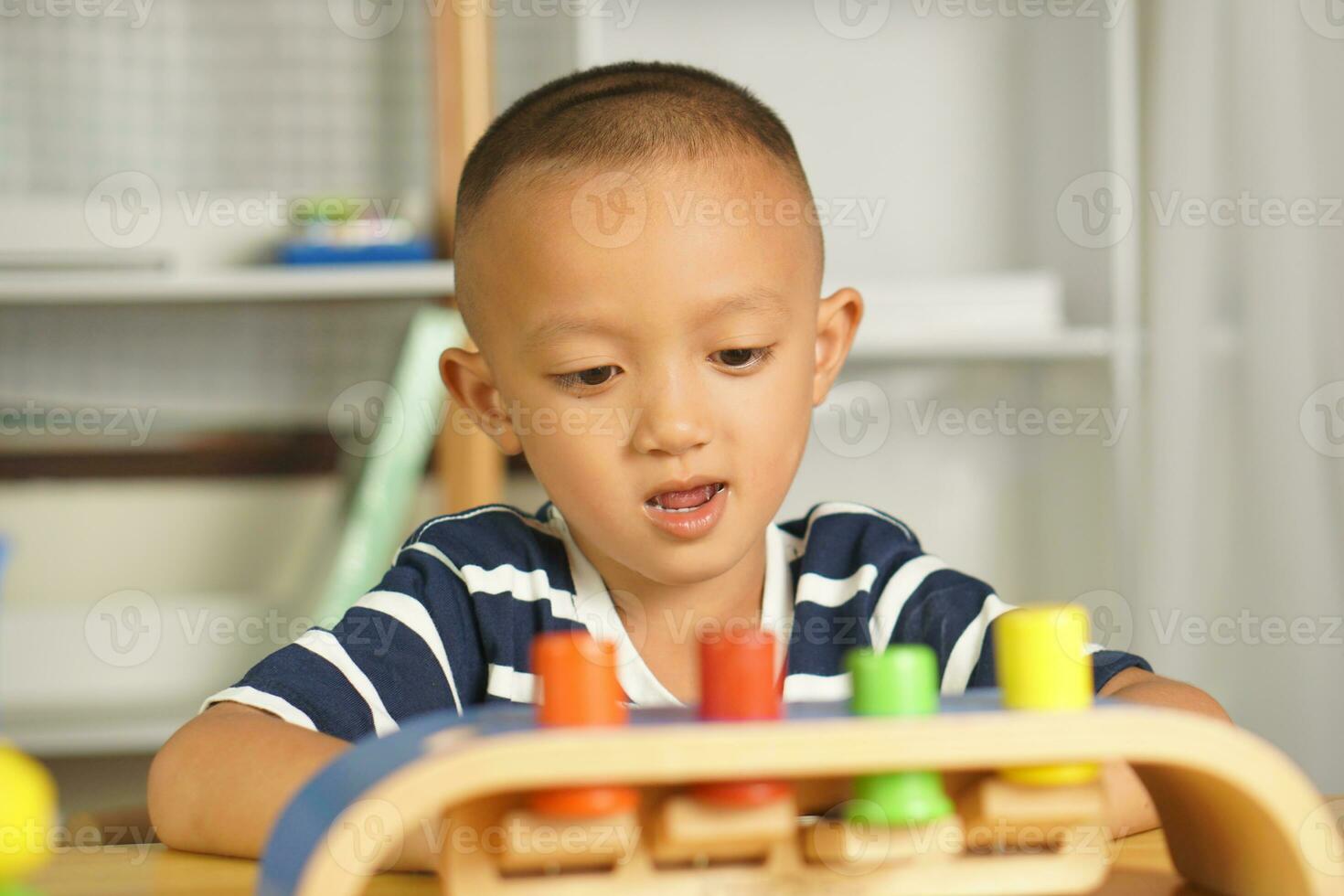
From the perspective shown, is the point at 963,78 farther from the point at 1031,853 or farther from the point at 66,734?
the point at 1031,853

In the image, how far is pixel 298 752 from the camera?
0.60m

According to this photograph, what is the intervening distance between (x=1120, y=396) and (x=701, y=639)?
1579mm

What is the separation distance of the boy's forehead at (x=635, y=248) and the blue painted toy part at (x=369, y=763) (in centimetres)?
37

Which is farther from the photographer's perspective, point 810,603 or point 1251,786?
point 810,603

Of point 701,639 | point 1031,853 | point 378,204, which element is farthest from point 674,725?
point 378,204

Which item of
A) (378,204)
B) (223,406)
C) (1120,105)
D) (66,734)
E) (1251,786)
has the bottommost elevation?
(66,734)

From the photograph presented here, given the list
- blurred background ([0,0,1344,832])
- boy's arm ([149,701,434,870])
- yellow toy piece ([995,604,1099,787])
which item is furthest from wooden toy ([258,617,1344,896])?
blurred background ([0,0,1344,832])

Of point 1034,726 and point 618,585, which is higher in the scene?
point 1034,726

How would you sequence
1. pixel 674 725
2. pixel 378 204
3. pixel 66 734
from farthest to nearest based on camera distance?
pixel 378 204 < pixel 66 734 < pixel 674 725

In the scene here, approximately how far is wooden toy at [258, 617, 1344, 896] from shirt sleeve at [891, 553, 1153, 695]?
13.9 inches

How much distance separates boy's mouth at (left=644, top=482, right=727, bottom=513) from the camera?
80 cm

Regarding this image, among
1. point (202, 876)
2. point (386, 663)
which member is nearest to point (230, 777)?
point (202, 876)

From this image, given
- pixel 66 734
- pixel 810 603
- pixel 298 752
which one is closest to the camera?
pixel 298 752

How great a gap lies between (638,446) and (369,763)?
38 cm
